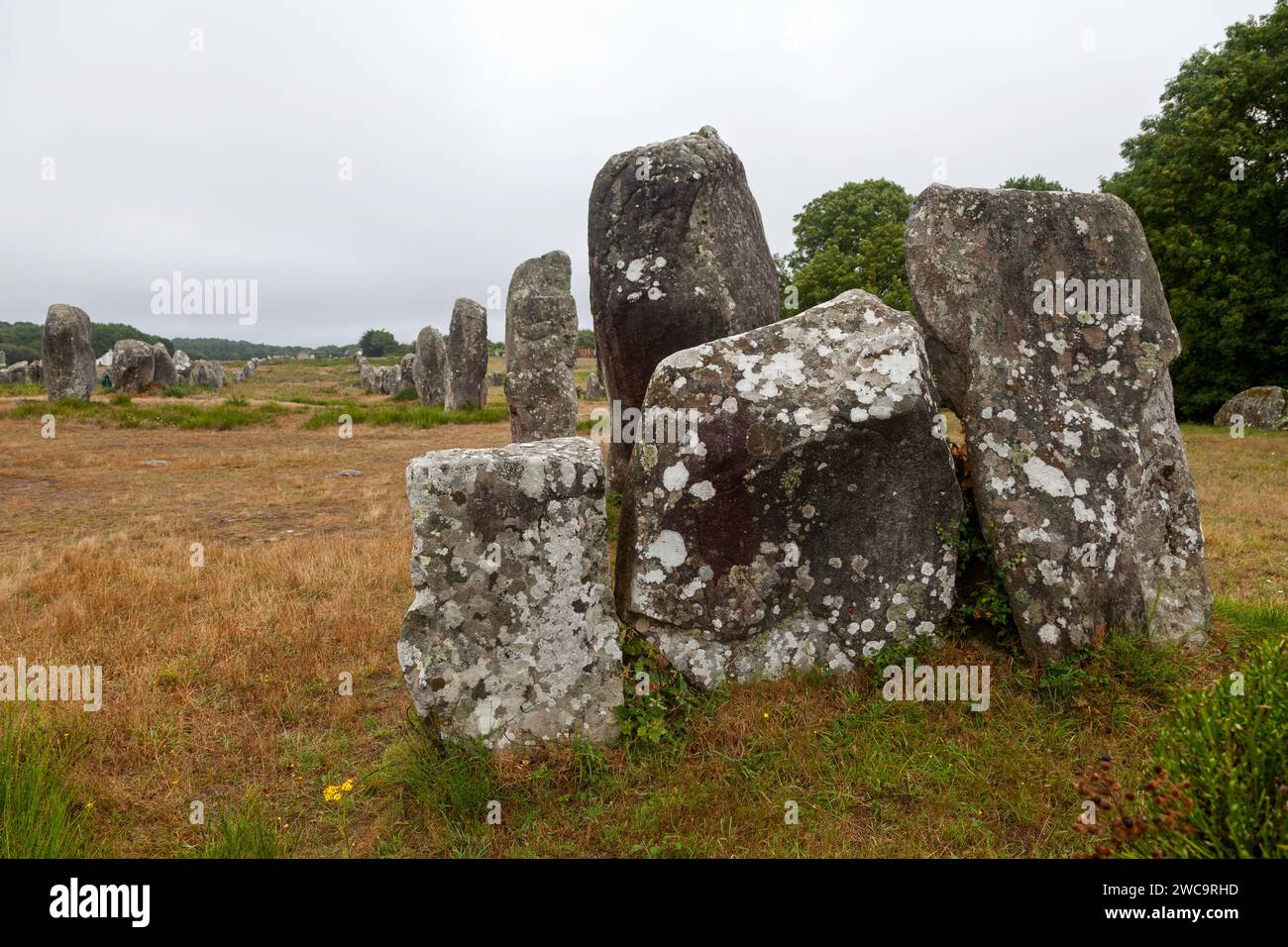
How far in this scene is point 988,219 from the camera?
5363 mm

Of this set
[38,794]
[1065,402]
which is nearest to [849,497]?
[1065,402]

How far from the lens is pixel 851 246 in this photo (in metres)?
29.5

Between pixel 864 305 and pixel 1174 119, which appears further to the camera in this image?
pixel 1174 119

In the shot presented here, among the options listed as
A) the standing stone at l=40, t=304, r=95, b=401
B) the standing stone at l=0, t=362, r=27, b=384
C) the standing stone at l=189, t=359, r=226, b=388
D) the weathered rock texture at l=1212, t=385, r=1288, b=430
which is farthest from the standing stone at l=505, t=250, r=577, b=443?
the standing stone at l=0, t=362, r=27, b=384

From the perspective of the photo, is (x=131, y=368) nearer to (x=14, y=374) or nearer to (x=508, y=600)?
(x=14, y=374)

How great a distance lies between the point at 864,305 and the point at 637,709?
10.1 feet

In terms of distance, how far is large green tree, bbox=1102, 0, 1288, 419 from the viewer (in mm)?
18750

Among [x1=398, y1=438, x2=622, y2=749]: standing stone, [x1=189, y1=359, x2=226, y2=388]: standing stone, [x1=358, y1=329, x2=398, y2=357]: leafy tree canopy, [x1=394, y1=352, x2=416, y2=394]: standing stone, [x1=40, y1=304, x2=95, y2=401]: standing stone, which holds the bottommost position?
[x1=398, y1=438, x2=622, y2=749]: standing stone

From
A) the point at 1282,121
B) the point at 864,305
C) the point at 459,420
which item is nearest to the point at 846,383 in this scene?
the point at 864,305

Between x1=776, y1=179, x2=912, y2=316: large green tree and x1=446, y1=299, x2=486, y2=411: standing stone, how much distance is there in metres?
10.6

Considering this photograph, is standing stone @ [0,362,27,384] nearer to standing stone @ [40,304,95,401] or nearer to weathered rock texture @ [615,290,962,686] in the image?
standing stone @ [40,304,95,401]

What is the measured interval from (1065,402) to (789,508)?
2.12 meters
